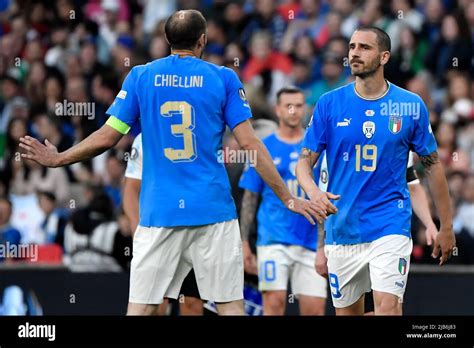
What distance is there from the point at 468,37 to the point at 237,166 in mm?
4193

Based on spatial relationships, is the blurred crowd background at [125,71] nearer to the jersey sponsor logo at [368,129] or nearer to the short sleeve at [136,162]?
the short sleeve at [136,162]

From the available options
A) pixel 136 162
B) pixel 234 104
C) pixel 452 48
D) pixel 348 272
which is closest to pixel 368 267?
pixel 348 272

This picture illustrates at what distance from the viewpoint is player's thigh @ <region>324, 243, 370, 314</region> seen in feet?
28.3

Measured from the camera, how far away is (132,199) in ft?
33.3

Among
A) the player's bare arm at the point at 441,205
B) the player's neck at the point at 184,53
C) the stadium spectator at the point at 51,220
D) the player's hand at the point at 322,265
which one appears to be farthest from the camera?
the stadium spectator at the point at 51,220

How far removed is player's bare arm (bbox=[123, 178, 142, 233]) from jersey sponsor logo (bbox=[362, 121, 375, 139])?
2.27m

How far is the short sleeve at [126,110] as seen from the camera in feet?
25.9

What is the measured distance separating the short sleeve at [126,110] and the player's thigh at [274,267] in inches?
130

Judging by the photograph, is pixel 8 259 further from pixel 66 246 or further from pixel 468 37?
pixel 468 37

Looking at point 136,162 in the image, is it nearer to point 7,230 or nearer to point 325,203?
point 325,203

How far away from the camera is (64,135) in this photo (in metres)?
15.4

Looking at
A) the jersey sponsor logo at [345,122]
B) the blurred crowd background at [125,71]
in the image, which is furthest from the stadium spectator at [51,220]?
the jersey sponsor logo at [345,122]

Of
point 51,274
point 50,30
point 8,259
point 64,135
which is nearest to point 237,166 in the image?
point 51,274

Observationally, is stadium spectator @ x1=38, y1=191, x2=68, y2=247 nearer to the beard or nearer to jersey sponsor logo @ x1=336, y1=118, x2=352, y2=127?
A: jersey sponsor logo @ x1=336, y1=118, x2=352, y2=127
